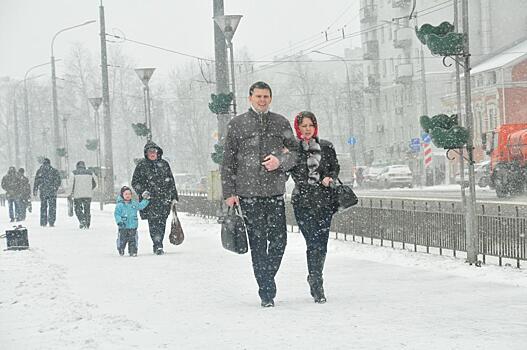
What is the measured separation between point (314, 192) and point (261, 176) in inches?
21.2

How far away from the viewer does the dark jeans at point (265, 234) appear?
344 inches

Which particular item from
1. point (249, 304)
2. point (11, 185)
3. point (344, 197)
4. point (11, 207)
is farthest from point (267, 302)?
point (11, 207)

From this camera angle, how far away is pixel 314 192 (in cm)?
884

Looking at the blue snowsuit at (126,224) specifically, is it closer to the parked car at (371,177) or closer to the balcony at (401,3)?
the parked car at (371,177)

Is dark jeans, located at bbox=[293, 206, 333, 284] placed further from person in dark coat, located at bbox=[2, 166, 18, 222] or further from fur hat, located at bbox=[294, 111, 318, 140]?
person in dark coat, located at bbox=[2, 166, 18, 222]

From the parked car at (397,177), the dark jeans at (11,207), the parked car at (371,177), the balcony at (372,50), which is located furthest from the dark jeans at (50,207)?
the balcony at (372,50)

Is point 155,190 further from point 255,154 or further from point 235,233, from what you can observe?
point 255,154

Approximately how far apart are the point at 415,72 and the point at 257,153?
225ft

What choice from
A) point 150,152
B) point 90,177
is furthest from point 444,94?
point 150,152

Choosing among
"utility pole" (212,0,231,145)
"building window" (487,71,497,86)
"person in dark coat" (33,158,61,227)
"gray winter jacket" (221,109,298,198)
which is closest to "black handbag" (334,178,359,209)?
"gray winter jacket" (221,109,298,198)

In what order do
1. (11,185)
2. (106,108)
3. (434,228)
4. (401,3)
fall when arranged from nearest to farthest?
1. (434,228)
2. (11,185)
3. (106,108)
4. (401,3)

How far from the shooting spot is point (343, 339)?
273 inches

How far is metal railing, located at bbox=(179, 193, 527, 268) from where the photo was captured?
472 inches

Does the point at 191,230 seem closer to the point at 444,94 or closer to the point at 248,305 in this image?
the point at 248,305
